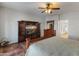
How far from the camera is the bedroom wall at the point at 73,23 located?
4.02ft

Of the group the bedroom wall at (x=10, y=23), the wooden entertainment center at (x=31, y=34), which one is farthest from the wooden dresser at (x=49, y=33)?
the bedroom wall at (x=10, y=23)

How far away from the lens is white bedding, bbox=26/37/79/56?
3.92 ft

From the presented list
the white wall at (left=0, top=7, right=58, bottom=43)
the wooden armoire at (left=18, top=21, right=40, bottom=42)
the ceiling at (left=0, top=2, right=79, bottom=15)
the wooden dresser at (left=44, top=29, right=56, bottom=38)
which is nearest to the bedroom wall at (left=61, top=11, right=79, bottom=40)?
the ceiling at (left=0, top=2, right=79, bottom=15)

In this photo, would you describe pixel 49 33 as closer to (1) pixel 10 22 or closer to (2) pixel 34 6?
(2) pixel 34 6

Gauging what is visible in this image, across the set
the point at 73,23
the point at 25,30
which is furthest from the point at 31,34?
the point at 73,23

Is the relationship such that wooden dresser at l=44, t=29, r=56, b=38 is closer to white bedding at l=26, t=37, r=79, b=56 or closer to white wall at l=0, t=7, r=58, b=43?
white bedding at l=26, t=37, r=79, b=56

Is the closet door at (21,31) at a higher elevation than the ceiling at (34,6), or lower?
lower

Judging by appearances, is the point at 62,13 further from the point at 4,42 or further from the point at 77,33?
the point at 4,42

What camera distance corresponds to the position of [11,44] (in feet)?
3.99

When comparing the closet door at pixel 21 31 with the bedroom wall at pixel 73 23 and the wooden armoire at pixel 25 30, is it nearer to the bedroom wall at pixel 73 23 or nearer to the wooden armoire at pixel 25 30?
the wooden armoire at pixel 25 30

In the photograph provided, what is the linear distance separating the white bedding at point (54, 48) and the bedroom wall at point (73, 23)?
0.22 feet

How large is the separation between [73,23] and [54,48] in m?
0.35

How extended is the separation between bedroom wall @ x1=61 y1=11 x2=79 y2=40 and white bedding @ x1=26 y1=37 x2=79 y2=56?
0.22 feet

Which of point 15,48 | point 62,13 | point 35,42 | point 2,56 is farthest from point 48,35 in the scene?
point 2,56
